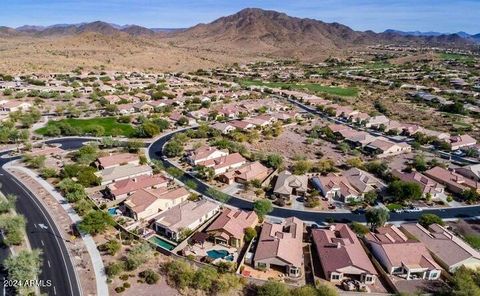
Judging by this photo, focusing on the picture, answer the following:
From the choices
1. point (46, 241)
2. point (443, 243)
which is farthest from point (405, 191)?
point (46, 241)

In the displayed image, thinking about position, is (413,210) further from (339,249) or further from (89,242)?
(89,242)

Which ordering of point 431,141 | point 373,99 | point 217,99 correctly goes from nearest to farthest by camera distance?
point 431,141, point 217,99, point 373,99

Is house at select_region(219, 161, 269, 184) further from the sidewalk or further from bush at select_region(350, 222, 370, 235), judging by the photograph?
the sidewalk

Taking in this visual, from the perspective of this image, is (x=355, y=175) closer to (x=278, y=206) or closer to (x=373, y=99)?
(x=278, y=206)

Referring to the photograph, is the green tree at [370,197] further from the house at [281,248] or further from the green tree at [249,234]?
the green tree at [249,234]

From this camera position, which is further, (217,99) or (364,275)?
(217,99)

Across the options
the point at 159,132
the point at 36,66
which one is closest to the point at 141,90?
the point at 159,132

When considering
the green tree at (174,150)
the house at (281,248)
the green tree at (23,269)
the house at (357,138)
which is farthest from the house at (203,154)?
the green tree at (23,269)

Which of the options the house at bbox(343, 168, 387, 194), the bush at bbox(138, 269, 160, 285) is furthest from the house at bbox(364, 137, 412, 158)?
the bush at bbox(138, 269, 160, 285)

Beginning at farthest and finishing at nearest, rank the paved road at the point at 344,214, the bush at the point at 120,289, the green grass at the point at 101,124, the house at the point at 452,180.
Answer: the green grass at the point at 101,124 → the house at the point at 452,180 → the paved road at the point at 344,214 → the bush at the point at 120,289
